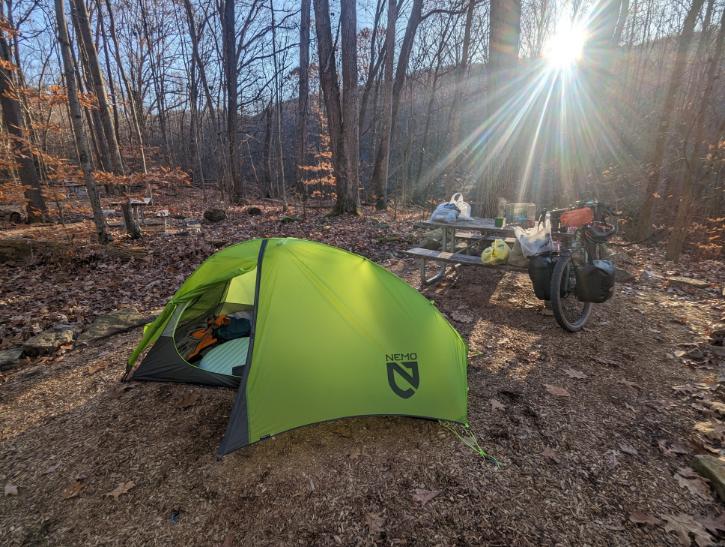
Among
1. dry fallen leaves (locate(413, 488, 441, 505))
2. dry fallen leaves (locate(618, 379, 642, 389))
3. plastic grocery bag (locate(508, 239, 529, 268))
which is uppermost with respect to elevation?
plastic grocery bag (locate(508, 239, 529, 268))

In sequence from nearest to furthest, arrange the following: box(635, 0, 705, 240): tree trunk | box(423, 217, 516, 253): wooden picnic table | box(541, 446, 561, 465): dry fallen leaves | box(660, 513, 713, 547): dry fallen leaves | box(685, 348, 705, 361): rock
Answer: box(660, 513, 713, 547): dry fallen leaves
box(541, 446, 561, 465): dry fallen leaves
box(685, 348, 705, 361): rock
box(423, 217, 516, 253): wooden picnic table
box(635, 0, 705, 240): tree trunk

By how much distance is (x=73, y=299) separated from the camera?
17.2 feet

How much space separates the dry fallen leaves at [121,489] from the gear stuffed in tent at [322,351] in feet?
2.10

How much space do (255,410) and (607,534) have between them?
6.73ft

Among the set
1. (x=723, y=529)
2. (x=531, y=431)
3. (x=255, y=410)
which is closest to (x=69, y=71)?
(x=255, y=410)

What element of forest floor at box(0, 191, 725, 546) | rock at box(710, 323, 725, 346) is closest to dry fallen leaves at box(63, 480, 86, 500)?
forest floor at box(0, 191, 725, 546)

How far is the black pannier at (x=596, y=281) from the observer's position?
366 centimetres

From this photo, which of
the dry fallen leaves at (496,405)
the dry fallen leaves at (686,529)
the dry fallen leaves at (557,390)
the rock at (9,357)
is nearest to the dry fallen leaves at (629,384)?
the dry fallen leaves at (557,390)

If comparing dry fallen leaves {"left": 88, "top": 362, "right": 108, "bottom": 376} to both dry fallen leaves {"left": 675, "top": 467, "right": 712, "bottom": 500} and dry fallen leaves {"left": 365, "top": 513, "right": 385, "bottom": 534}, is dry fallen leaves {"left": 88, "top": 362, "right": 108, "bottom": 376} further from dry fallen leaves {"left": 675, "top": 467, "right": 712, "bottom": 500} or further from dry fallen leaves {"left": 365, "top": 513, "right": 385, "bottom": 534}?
dry fallen leaves {"left": 675, "top": 467, "right": 712, "bottom": 500}

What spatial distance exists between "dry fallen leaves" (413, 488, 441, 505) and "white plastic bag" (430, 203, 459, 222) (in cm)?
403

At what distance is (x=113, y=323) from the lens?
4500 millimetres

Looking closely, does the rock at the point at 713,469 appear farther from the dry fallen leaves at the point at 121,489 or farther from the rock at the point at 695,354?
the dry fallen leaves at the point at 121,489

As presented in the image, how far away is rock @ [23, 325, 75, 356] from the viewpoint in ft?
12.8

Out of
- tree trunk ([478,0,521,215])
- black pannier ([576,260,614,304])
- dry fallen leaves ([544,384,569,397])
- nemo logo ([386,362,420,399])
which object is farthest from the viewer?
tree trunk ([478,0,521,215])
